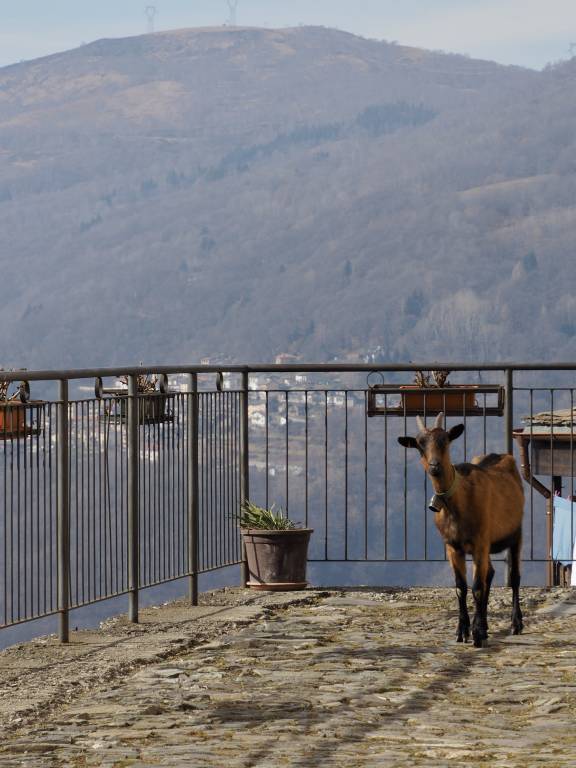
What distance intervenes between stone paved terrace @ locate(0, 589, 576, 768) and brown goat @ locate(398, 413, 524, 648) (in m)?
0.23

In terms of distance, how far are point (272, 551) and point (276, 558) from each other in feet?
0.23

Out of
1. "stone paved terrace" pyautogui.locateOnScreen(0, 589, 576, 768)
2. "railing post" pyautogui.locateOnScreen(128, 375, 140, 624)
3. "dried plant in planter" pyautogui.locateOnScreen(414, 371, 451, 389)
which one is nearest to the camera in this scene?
"stone paved terrace" pyautogui.locateOnScreen(0, 589, 576, 768)

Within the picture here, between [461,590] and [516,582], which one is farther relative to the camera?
[516,582]

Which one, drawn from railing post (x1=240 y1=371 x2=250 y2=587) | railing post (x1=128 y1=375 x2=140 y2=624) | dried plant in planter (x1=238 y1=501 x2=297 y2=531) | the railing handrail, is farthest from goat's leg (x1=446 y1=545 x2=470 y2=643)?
railing post (x1=240 y1=371 x2=250 y2=587)

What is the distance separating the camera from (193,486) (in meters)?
9.62

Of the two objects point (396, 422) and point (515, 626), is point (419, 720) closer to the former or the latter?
point (515, 626)

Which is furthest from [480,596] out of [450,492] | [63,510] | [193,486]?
[193,486]

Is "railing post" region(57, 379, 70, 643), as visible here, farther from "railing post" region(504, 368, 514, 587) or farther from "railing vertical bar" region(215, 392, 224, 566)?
"railing post" region(504, 368, 514, 587)

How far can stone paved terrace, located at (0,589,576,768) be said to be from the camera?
216 inches

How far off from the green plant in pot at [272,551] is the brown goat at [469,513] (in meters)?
2.07

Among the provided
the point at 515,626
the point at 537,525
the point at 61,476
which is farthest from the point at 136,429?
the point at 537,525

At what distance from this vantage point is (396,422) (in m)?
148

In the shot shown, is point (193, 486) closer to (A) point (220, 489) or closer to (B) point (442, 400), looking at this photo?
(A) point (220, 489)

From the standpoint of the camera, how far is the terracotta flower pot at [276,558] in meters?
10.0
